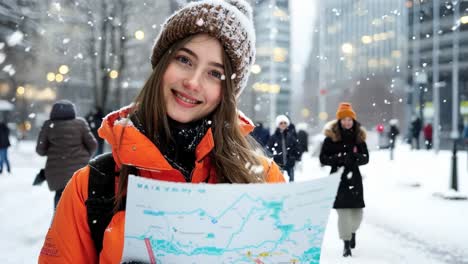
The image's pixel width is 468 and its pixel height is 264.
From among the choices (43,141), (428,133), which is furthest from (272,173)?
(428,133)

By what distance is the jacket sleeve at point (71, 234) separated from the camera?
4.97 feet

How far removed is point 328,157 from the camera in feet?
19.9

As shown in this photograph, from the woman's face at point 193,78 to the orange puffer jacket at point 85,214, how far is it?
0.72 ft

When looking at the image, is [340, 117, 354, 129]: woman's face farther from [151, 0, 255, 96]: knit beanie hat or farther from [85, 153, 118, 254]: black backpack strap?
[85, 153, 118, 254]: black backpack strap

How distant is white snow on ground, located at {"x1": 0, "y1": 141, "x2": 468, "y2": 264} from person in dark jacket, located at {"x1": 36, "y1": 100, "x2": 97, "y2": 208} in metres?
0.95

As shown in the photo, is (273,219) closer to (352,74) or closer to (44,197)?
(44,197)

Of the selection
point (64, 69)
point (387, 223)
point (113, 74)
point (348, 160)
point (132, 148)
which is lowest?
point (387, 223)

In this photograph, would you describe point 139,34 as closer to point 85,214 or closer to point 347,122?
point 347,122

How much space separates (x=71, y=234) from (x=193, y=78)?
2.38 ft

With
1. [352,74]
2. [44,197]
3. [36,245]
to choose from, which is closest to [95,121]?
[44,197]

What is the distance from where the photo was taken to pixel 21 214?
792 cm

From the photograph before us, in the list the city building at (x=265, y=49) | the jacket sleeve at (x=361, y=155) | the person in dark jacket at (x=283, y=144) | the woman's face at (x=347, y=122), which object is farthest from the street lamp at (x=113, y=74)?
the jacket sleeve at (x=361, y=155)

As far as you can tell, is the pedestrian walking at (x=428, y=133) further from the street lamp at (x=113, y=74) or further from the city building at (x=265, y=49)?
the street lamp at (x=113, y=74)

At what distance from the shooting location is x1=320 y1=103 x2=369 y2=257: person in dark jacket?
594cm
